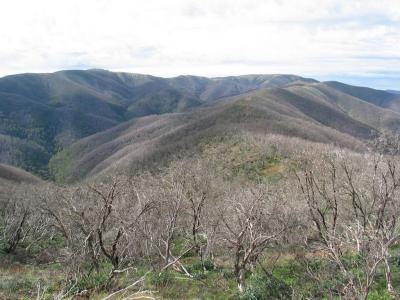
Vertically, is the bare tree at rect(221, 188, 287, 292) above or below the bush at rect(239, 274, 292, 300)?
above

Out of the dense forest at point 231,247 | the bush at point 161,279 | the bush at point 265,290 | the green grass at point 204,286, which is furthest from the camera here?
the bush at point 161,279

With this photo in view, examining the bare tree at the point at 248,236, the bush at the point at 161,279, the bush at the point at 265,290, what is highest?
the bare tree at the point at 248,236

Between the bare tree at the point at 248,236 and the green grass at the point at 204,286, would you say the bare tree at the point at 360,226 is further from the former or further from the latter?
the bare tree at the point at 248,236

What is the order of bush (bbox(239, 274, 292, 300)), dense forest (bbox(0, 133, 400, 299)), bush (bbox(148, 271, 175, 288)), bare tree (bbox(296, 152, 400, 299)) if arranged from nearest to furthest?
bare tree (bbox(296, 152, 400, 299)) → dense forest (bbox(0, 133, 400, 299)) → bush (bbox(239, 274, 292, 300)) → bush (bbox(148, 271, 175, 288))

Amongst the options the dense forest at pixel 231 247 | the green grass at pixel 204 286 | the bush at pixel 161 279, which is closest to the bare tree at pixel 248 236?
the dense forest at pixel 231 247

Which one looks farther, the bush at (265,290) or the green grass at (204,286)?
the bush at (265,290)

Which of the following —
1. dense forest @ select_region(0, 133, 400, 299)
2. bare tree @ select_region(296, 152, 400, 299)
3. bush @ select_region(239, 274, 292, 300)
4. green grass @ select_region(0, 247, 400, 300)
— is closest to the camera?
bare tree @ select_region(296, 152, 400, 299)

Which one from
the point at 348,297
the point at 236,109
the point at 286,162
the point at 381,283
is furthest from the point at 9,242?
the point at 236,109

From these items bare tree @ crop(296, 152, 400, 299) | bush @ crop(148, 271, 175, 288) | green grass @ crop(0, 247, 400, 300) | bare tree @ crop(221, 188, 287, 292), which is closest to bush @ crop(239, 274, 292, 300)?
green grass @ crop(0, 247, 400, 300)

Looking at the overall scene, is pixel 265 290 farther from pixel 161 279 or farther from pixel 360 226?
pixel 360 226

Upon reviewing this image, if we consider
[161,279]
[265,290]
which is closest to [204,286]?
[161,279]

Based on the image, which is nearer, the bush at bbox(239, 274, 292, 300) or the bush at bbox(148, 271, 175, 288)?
the bush at bbox(239, 274, 292, 300)

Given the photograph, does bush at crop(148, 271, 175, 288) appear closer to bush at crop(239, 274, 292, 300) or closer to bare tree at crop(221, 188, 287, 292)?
bare tree at crop(221, 188, 287, 292)

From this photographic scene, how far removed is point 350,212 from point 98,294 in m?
21.5
